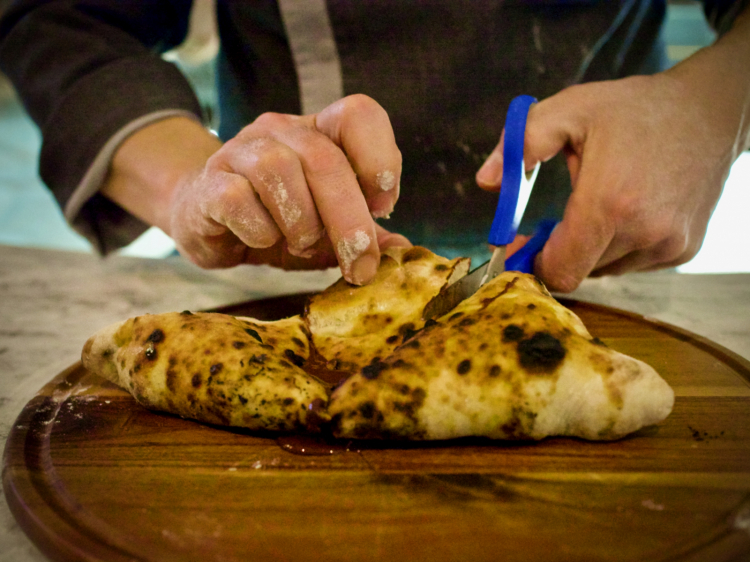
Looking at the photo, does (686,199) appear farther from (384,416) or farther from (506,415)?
(384,416)

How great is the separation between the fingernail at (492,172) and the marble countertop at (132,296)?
0.44m

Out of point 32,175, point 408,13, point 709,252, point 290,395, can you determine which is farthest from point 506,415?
point 32,175

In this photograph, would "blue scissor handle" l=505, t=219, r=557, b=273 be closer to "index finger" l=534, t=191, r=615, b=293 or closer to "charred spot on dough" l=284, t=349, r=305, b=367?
"index finger" l=534, t=191, r=615, b=293

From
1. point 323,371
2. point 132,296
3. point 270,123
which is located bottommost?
point 132,296

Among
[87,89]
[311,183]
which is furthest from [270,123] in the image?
[87,89]

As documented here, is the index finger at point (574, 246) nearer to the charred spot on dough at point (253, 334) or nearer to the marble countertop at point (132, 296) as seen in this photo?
the marble countertop at point (132, 296)

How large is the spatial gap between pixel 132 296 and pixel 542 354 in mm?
1250

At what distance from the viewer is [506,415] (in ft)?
2.34

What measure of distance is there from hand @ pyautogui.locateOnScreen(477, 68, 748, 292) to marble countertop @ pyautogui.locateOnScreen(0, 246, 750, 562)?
193 millimetres

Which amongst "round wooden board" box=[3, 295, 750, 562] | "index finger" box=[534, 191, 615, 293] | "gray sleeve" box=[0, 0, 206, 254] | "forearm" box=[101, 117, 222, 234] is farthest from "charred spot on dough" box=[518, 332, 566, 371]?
"gray sleeve" box=[0, 0, 206, 254]

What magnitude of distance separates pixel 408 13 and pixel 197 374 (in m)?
1.22

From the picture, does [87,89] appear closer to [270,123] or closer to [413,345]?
[270,123]

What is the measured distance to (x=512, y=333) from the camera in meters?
0.77

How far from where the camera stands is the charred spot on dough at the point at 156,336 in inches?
34.1
